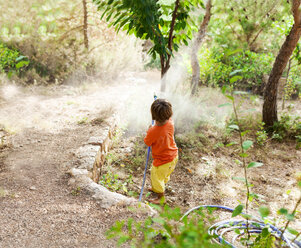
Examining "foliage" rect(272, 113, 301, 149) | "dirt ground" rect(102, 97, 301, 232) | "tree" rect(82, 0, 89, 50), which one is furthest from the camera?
"tree" rect(82, 0, 89, 50)

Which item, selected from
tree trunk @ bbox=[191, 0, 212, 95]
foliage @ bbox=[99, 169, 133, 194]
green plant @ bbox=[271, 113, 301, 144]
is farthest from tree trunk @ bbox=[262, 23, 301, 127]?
foliage @ bbox=[99, 169, 133, 194]

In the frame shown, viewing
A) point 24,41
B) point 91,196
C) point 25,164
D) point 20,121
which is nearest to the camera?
point 91,196

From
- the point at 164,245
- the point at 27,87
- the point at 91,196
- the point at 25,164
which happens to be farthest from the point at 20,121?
the point at 164,245

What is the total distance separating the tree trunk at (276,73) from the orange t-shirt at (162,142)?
9.52ft

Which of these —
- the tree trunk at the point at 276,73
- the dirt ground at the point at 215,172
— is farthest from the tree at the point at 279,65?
the dirt ground at the point at 215,172

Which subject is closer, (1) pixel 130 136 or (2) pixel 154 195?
(2) pixel 154 195

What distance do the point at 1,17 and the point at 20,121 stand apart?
4.20m

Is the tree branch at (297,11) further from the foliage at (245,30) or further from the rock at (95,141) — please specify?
the rock at (95,141)

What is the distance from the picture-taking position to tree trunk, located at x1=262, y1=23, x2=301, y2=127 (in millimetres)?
4133

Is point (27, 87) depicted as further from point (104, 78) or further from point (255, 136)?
point (255, 136)

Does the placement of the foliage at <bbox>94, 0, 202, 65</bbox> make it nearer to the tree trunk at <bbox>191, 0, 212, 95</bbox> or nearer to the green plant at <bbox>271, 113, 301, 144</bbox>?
the tree trunk at <bbox>191, 0, 212, 95</bbox>

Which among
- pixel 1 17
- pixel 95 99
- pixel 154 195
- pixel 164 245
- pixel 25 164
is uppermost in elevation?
pixel 1 17

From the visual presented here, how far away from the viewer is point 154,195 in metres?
3.16

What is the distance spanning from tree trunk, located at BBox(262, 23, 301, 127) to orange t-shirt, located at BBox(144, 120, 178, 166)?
2.90 meters
